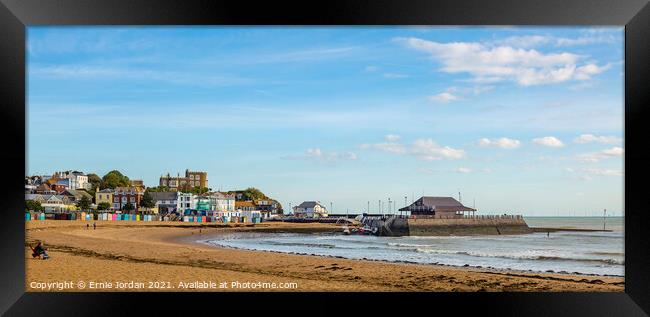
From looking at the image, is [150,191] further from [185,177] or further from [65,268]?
[65,268]

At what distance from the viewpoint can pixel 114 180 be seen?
2956cm

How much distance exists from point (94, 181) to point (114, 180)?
3.26m

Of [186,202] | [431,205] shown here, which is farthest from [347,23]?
[186,202]

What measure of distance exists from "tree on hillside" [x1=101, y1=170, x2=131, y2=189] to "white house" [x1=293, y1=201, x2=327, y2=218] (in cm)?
2005

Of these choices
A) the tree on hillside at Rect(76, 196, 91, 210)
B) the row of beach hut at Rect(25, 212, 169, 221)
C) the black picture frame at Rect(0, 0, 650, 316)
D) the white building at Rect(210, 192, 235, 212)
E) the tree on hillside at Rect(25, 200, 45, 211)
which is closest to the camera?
the black picture frame at Rect(0, 0, 650, 316)

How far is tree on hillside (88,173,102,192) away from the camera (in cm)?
3061

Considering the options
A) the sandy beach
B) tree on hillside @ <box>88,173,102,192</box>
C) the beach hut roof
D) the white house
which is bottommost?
the white house

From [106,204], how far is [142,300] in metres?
25.2

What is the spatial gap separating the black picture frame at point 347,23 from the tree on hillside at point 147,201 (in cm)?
2647

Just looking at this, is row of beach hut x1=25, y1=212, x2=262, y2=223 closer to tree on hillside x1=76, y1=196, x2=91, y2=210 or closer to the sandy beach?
tree on hillside x1=76, y1=196, x2=91, y2=210

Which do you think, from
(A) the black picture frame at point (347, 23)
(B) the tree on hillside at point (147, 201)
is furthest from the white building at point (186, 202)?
(A) the black picture frame at point (347, 23)

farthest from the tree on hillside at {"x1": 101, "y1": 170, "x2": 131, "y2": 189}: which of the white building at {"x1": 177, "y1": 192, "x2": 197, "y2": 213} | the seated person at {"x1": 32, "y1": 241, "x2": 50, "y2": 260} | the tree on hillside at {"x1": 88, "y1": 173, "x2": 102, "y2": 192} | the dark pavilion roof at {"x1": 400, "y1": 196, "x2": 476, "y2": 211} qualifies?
the seated person at {"x1": 32, "y1": 241, "x2": 50, "y2": 260}

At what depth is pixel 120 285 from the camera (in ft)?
26.4

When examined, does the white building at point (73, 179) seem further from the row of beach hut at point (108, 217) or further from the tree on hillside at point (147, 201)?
the tree on hillside at point (147, 201)
